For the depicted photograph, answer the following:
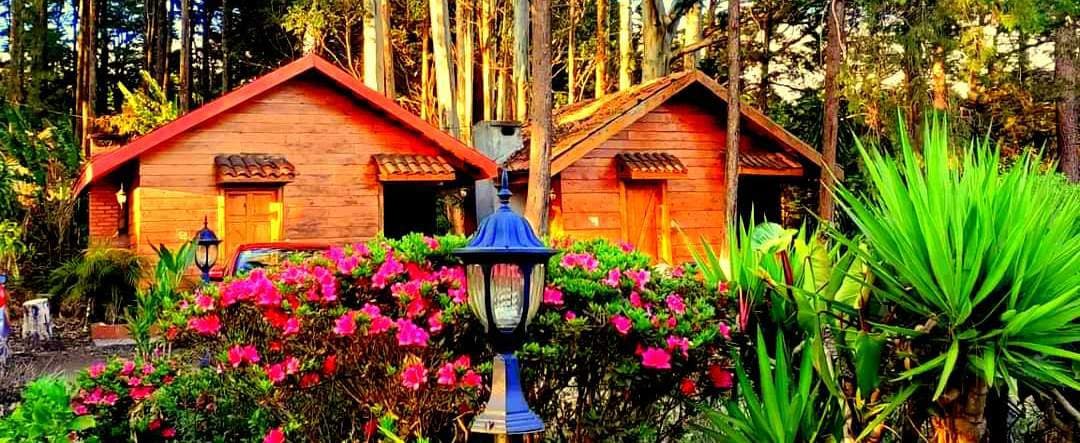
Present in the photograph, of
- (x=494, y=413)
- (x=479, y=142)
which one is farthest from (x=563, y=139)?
(x=494, y=413)

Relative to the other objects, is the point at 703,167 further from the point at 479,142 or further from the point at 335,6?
the point at 335,6

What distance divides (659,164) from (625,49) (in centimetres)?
1205

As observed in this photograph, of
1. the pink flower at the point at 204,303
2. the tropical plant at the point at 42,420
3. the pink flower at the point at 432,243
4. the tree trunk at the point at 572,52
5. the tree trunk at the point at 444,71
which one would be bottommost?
the tropical plant at the point at 42,420

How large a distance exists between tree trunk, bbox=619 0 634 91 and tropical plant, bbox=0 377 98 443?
2506cm

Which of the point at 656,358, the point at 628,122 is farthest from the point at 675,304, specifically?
the point at 628,122

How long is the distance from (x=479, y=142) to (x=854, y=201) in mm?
21242

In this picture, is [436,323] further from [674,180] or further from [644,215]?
[674,180]

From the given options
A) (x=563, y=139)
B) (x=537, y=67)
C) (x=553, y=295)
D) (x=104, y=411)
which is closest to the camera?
(x=553, y=295)

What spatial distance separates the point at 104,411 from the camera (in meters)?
6.16

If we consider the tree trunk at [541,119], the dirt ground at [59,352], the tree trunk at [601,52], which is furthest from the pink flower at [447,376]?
the tree trunk at [601,52]

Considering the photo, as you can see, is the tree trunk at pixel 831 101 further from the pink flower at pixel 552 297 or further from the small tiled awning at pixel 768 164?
the pink flower at pixel 552 297

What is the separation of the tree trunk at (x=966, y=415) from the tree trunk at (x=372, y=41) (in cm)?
2128

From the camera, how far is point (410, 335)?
5047 millimetres

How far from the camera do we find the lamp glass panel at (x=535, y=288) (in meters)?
4.48
